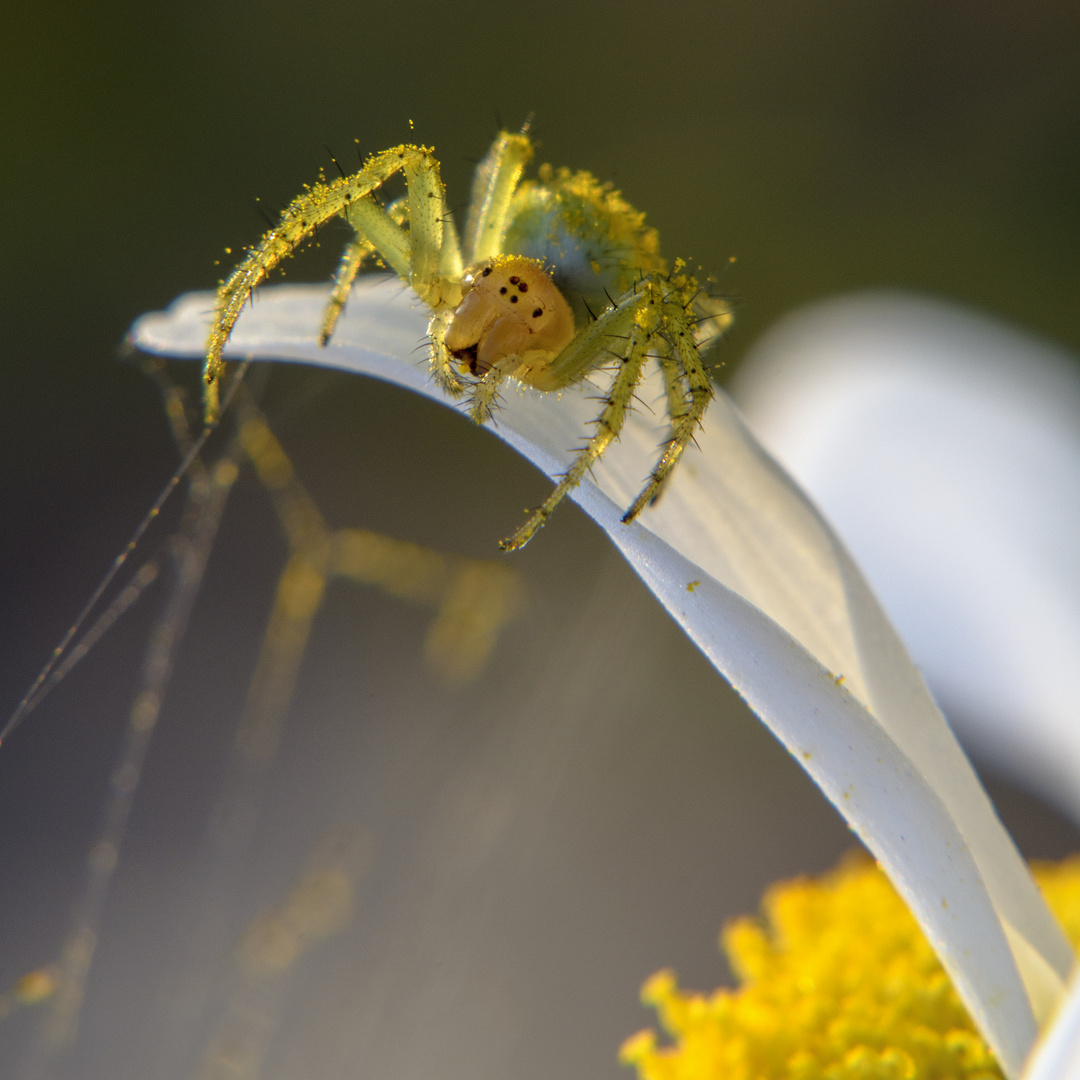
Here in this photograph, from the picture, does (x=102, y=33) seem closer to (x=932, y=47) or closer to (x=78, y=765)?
(x=78, y=765)

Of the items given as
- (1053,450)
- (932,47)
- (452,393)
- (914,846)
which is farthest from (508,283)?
(932,47)

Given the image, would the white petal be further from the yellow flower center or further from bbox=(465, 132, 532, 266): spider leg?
bbox=(465, 132, 532, 266): spider leg

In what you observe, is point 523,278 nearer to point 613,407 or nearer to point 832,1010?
point 613,407

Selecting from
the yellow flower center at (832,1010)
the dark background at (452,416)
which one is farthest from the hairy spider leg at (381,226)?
the yellow flower center at (832,1010)

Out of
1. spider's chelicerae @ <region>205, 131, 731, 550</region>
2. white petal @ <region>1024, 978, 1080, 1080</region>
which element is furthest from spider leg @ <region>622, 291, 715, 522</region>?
white petal @ <region>1024, 978, 1080, 1080</region>

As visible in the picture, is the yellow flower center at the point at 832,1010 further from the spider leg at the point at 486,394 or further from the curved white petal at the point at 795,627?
the spider leg at the point at 486,394
